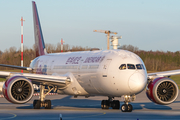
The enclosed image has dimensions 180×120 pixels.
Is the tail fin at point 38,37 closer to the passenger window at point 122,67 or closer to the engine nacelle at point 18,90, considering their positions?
the engine nacelle at point 18,90

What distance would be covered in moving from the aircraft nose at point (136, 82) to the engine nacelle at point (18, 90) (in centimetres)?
707

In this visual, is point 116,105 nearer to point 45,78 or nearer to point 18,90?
point 45,78

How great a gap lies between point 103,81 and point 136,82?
281 centimetres

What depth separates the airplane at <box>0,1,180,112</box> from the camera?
942 inches

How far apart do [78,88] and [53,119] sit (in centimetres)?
777

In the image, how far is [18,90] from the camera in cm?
2452

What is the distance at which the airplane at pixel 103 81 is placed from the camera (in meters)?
23.9

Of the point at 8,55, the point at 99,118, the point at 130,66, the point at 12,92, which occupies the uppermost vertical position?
the point at 8,55

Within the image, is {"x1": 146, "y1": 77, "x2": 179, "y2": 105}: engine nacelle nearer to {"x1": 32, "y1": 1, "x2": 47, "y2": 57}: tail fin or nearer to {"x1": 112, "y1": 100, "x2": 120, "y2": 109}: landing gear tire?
{"x1": 112, "y1": 100, "x2": 120, "y2": 109}: landing gear tire

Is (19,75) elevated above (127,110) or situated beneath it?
elevated above

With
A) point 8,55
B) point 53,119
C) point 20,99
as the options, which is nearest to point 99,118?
point 53,119

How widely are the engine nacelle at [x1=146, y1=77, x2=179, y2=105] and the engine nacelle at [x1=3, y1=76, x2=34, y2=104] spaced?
879 cm

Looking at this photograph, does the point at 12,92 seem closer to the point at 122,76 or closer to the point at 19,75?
the point at 19,75

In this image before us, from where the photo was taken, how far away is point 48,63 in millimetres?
34875
